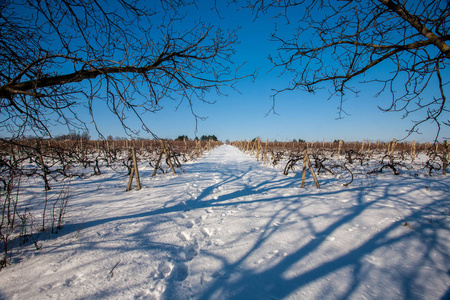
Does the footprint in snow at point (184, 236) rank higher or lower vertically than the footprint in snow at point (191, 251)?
higher

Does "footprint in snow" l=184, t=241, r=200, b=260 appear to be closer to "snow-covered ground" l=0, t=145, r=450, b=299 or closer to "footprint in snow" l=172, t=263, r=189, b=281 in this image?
"snow-covered ground" l=0, t=145, r=450, b=299

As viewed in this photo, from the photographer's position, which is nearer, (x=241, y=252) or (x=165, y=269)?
(x=165, y=269)

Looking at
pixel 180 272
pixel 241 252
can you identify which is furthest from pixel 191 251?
pixel 241 252

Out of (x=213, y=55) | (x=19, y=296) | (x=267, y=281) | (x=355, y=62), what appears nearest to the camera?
(x=19, y=296)

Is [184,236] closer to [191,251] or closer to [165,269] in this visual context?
[191,251]

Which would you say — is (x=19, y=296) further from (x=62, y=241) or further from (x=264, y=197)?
(x=264, y=197)

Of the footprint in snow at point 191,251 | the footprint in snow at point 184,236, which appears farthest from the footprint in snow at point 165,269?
the footprint in snow at point 184,236

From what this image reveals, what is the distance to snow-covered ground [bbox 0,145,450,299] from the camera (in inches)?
63.6

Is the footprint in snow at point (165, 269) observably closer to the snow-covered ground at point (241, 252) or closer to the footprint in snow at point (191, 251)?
the snow-covered ground at point (241, 252)

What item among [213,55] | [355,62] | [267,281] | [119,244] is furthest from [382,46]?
[119,244]

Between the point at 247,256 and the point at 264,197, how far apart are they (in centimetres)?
233

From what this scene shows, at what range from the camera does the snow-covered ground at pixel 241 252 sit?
1.62 m

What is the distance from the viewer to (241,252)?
216cm

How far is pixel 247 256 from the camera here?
2086 mm
